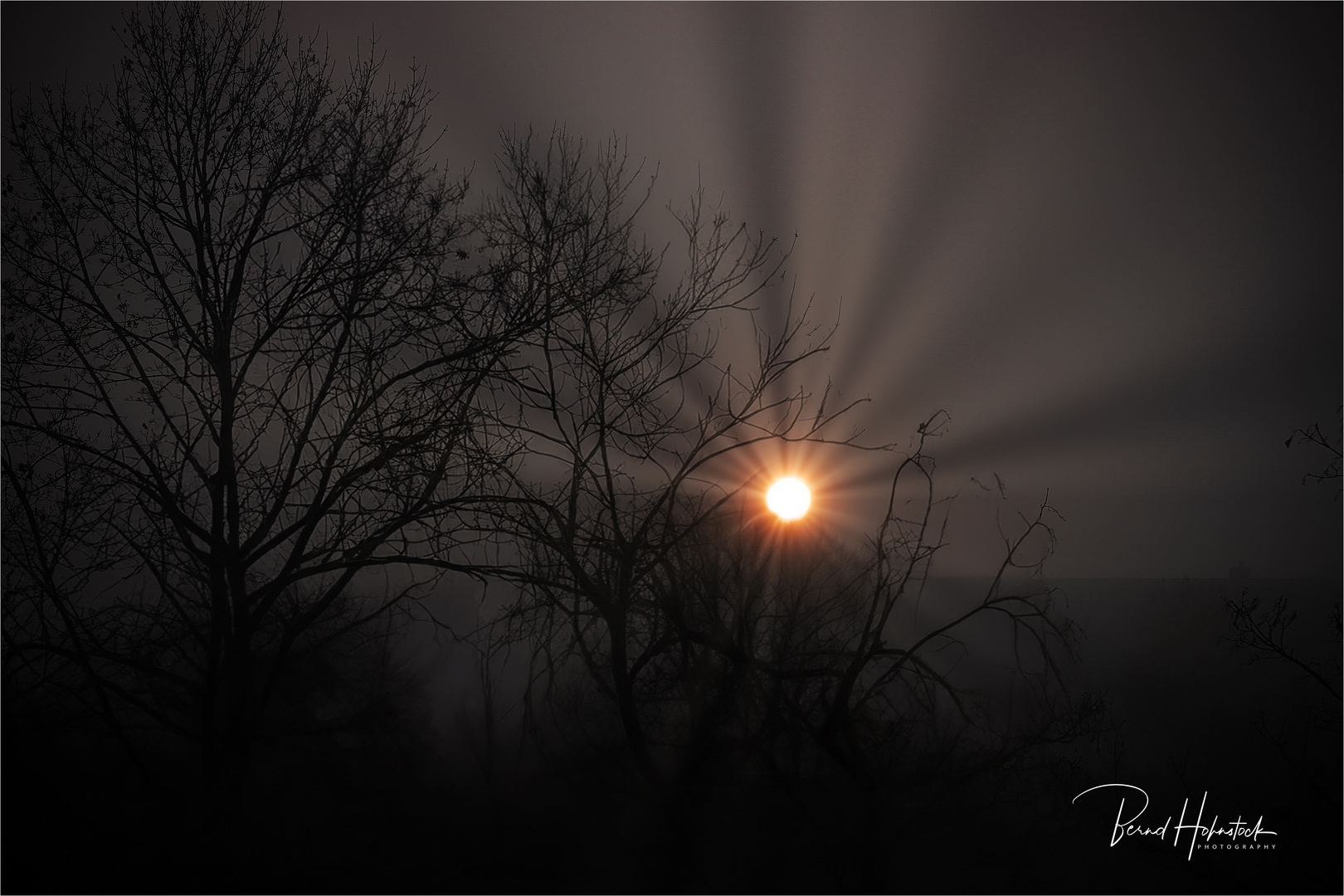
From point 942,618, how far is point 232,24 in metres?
7.67

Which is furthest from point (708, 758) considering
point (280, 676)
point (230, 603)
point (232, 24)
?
point (232, 24)

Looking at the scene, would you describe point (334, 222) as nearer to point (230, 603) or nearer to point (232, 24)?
point (232, 24)

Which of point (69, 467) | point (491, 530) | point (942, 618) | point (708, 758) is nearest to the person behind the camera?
point (69, 467)

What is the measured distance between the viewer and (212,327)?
17.7 ft

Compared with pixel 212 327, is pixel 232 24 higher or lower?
higher

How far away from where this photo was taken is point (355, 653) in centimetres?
627

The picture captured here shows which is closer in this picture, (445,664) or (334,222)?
(334,222)

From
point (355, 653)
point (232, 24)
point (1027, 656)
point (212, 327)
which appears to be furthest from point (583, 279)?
point (1027, 656)

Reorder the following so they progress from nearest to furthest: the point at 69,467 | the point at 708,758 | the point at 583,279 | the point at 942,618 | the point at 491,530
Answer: the point at 69,467
the point at 491,530
the point at 583,279
the point at 708,758
the point at 942,618

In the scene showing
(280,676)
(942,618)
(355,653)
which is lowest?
(280,676)

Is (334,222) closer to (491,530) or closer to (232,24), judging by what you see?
(232,24)
